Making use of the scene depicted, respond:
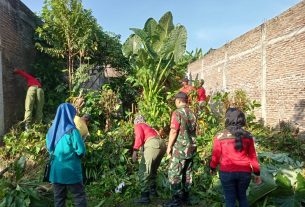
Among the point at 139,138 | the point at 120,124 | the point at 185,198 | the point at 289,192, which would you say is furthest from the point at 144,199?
the point at 120,124

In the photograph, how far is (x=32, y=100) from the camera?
8.85m

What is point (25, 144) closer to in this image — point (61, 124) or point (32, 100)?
point (32, 100)

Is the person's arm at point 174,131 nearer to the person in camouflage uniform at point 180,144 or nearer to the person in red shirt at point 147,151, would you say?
the person in camouflage uniform at point 180,144

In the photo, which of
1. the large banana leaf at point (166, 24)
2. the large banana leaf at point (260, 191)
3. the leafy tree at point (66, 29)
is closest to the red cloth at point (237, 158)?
the large banana leaf at point (260, 191)

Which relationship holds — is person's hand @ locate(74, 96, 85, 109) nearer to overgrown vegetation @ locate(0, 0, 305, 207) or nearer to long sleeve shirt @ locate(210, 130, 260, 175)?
overgrown vegetation @ locate(0, 0, 305, 207)

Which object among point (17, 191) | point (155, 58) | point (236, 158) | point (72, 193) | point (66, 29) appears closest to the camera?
point (236, 158)

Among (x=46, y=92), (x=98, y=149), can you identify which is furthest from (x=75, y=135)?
(x=46, y=92)

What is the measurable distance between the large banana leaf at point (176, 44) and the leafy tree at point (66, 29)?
2.30 m

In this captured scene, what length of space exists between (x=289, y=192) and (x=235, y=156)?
4.87ft

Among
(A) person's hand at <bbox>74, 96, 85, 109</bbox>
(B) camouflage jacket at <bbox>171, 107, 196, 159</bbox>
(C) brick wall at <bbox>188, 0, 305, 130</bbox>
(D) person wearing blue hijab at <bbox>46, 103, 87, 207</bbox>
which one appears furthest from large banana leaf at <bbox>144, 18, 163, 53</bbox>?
(D) person wearing blue hijab at <bbox>46, 103, 87, 207</bbox>

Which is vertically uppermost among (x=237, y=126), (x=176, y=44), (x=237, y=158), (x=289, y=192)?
(x=176, y=44)

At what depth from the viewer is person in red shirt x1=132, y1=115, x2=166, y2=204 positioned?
5648mm

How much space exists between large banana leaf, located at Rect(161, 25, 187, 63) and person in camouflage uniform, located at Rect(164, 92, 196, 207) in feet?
16.3

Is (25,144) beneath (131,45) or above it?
beneath
